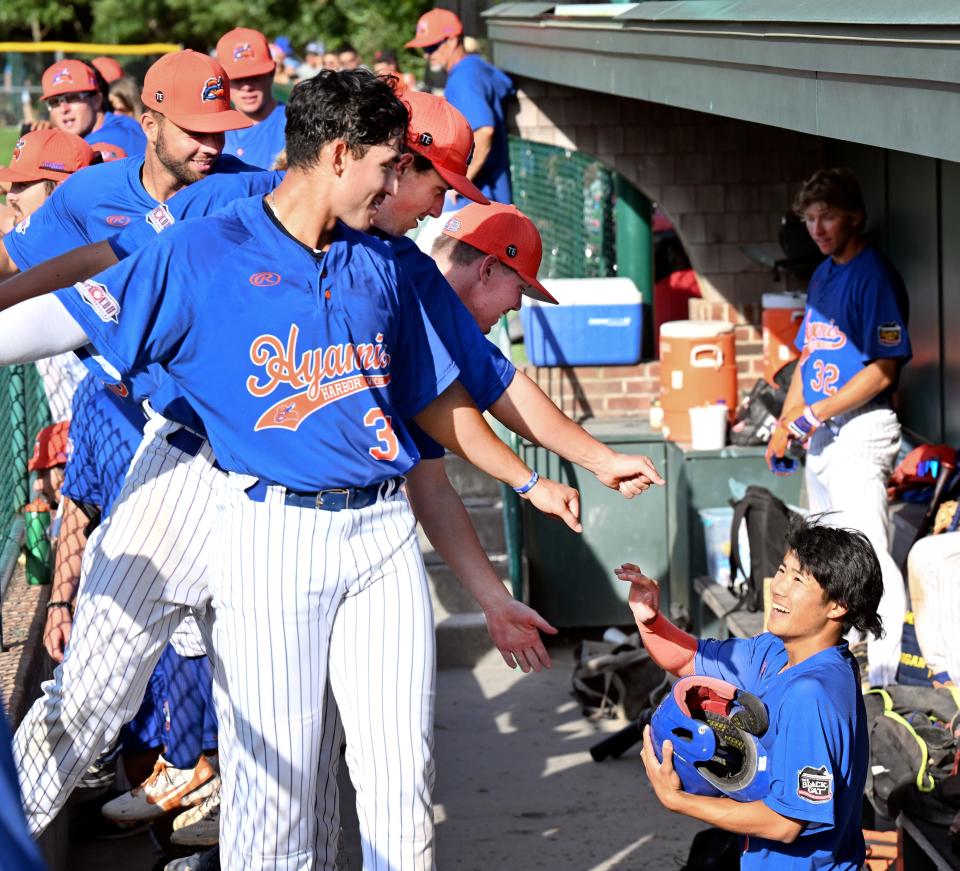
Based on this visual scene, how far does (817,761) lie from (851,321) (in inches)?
123

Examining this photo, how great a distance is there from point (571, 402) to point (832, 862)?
17.9 feet

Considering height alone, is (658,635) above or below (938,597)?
above

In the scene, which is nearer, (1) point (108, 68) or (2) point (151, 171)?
(2) point (151, 171)

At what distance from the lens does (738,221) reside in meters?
8.48

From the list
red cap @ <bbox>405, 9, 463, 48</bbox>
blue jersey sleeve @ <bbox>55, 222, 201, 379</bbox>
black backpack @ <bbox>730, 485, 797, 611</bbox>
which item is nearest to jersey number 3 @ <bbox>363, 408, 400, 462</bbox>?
blue jersey sleeve @ <bbox>55, 222, 201, 379</bbox>

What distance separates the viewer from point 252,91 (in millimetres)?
7445

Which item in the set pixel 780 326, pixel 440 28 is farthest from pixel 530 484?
pixel 440 28

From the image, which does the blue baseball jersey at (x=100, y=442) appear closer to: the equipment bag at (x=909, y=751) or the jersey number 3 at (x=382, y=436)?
the jersey number 3 at (x=382, y=436)

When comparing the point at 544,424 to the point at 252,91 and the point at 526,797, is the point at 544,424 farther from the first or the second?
the point at 252,91

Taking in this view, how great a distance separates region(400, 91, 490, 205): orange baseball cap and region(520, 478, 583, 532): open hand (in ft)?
2.36

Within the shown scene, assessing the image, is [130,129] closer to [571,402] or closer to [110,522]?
[571,402]

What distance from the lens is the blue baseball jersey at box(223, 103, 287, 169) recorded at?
6.86 m

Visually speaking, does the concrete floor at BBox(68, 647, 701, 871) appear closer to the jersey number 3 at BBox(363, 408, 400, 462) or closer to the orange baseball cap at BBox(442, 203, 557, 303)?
the orange baseball cap at BBox(442, 203, 557, 303)

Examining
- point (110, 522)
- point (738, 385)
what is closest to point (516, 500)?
point (738, 385)
